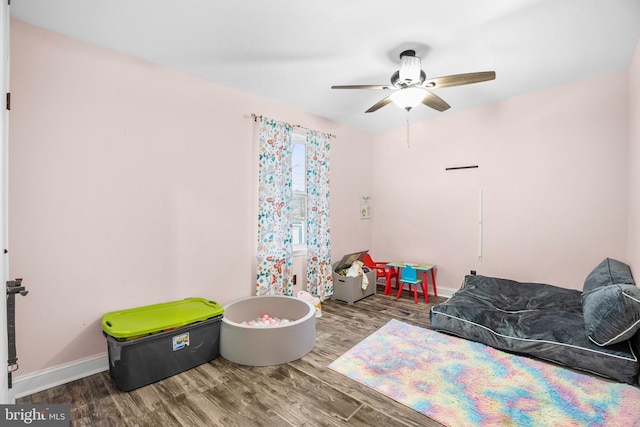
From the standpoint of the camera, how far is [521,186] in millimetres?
3383

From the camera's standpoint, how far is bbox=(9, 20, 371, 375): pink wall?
1.93 meters

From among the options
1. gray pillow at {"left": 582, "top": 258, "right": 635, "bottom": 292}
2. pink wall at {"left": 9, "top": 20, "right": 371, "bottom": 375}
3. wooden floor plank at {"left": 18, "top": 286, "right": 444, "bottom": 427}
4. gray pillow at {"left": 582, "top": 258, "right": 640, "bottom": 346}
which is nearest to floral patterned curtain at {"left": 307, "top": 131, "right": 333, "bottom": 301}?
pink wall at {"left": 9, "top": 20, "right": 371, "bottom": 375}

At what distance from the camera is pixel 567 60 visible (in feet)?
8.39

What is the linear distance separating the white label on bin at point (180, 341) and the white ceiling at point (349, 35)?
2302 mm

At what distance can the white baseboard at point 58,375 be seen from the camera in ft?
6.15

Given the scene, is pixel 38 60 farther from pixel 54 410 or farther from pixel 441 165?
pixel 441 165

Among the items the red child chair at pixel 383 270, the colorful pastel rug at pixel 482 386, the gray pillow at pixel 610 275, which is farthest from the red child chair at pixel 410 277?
the gray pillow at pixel 610 275

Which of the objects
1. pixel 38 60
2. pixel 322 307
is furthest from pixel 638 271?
pixel 38 60

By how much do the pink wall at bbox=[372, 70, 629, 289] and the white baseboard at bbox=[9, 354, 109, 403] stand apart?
12.5ft

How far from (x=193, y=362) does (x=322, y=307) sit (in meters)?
1.72

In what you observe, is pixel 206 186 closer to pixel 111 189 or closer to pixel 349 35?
pixel 111 189

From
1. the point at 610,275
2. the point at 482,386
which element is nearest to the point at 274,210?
the point at 482,386

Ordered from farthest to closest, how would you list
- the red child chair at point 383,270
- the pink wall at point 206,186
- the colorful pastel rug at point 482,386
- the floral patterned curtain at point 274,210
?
the red child chair at point 383,270 < the floral patterned curtain at point 274,210 < the pink wall at point 206,186 < the colorful pastel rug at point 482,386

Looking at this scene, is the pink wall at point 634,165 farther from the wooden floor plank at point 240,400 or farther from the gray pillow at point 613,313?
the wooden floor plank at point 240,400
